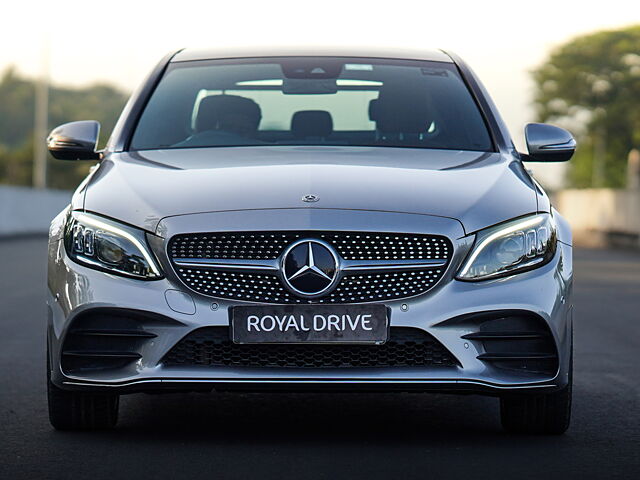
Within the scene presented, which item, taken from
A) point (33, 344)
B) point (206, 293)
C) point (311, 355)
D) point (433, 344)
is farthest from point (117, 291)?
point (33, 344)

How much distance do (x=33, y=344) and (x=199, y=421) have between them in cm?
375

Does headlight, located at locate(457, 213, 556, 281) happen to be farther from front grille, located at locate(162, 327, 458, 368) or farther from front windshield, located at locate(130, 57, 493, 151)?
front windshield, located at locate(130, 57, 493, 151)

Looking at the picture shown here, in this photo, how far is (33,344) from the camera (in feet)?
31.6

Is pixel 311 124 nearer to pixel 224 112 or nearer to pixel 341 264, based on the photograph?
pixel 224 112

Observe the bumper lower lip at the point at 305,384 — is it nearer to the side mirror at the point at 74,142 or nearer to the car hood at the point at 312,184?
the car hood at the point at 312,184

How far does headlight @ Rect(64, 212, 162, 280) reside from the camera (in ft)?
17.7

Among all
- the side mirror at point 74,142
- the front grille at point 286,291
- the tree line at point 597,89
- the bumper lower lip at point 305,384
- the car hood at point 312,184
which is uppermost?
the car hood at point 312,184

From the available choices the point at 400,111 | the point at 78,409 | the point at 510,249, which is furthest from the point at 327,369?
the point at 400,111

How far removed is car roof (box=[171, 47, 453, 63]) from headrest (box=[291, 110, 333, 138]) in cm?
53

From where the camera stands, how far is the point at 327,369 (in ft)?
17.6

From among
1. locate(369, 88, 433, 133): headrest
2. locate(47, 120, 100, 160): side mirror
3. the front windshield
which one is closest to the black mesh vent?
the front windshield

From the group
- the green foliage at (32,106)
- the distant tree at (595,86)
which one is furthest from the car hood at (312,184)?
the green foliage at (32,106)

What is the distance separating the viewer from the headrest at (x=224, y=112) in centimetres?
680

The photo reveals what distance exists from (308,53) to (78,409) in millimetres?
2343
